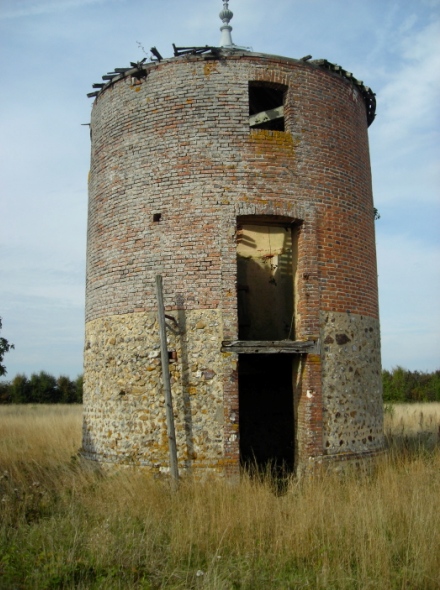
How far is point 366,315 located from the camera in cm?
914

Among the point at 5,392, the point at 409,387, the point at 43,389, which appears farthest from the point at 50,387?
the point at 409,387

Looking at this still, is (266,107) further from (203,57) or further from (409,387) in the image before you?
A: (409,387)

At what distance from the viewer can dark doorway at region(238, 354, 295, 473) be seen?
1112 cm

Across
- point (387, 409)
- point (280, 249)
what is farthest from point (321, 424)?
point (387, 409)

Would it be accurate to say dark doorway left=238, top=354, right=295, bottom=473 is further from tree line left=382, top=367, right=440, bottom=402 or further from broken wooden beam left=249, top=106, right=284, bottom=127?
tree line left=382, top=367, right=440, bottom=402

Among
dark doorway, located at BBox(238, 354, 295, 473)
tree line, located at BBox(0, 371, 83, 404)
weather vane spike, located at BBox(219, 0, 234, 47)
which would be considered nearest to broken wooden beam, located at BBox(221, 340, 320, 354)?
dark doorway, located at BBox(238, 354, 295, 473)

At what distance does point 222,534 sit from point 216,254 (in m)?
3.99

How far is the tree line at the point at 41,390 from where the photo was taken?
39.7m

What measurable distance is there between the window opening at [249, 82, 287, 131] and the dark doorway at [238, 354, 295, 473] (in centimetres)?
469

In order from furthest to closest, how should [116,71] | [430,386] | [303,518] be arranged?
[430,386] < [116,71] < [303,518]

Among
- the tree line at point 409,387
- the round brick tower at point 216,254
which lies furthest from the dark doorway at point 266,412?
the tree line at point 409,387

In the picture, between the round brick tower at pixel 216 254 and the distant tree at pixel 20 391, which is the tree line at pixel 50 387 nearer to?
the distant tree at pixel 20 391

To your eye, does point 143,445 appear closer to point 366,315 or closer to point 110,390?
point 110,390

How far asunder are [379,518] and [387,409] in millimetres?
13832
